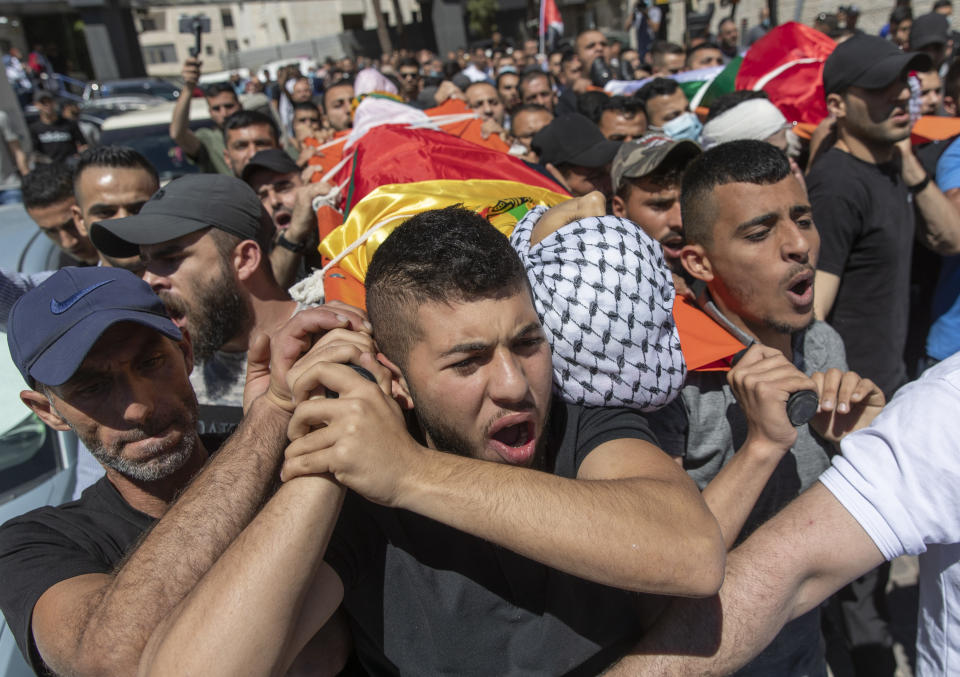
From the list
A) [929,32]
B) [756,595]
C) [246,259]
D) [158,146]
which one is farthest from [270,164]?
[929,32]

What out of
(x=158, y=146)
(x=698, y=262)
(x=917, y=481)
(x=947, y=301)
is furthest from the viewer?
(x=158, y=146)

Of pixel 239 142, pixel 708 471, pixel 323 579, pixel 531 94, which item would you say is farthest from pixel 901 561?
pixel 531 94

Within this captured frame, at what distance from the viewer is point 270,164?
385 cm

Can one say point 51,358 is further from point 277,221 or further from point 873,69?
point 873,69

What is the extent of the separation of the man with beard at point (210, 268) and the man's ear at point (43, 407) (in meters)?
0.52

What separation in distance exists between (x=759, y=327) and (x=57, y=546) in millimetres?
2023

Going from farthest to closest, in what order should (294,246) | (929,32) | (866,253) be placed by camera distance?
(929,32), (294,246), (866,253)

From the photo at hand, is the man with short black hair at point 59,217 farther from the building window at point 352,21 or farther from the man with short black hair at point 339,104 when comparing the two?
the building window at point 352,21

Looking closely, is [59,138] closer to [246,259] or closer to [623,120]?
[623,120]

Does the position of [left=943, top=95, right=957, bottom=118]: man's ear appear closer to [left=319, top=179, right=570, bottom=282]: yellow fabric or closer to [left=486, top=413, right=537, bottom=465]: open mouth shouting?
[left=319, top=179, right=570, bottom=282]: yellow fabric

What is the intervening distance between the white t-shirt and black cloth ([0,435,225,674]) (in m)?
1.52

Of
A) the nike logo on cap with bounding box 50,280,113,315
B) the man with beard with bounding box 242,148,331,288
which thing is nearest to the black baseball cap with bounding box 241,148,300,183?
the man with beard with bounding box 242,148,331,288

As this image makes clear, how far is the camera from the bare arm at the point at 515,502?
117cm

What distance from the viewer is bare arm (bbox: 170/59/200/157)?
543 centimetres
